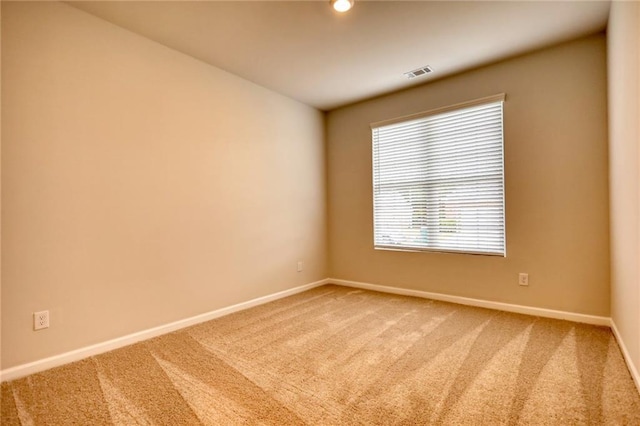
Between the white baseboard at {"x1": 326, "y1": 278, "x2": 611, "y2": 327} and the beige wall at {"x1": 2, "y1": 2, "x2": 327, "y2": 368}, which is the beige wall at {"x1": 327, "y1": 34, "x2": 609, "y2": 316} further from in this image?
the beige wall at {"x1": 2, "y1": 2, "x2": 327, "y2": 368}

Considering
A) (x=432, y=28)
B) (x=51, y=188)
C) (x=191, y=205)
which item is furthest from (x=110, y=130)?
(x=432, y=28)

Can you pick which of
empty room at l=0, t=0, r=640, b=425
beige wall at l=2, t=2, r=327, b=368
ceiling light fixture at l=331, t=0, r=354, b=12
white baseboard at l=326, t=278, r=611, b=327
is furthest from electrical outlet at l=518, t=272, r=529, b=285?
ceiling light fixture at l=331, t=0, r=354, b=12

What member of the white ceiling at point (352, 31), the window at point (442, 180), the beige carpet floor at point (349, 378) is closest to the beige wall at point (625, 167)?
the beige carpet floor at point (349, 378)

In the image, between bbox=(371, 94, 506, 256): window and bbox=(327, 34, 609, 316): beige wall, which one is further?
bbox=(371, 94, 506, 256): window

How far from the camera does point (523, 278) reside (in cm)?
305

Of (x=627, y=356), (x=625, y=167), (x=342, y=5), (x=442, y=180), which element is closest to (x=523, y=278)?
(x=627, y=356)

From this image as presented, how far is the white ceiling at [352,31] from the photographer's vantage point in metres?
2.30

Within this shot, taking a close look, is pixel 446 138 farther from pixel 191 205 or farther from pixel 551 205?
pixel 191 205

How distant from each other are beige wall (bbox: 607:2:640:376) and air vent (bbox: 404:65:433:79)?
1.40 m

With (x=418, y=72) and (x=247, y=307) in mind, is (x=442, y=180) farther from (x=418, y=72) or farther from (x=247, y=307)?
(x=247, y=307)

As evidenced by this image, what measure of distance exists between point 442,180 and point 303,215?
1.78 m

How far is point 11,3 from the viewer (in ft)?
6.57

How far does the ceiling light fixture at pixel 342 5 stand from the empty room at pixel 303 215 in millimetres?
57

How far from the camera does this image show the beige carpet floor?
5.14 feet
